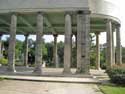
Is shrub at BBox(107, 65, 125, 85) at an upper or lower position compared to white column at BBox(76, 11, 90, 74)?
lower

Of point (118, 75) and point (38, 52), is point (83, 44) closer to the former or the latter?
point (38, 52)

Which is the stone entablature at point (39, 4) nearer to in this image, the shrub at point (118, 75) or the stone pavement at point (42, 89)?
the shrub at point (118, 75)

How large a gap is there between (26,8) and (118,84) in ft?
53.1

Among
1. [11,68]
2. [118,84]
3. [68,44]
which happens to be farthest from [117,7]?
[118,84]

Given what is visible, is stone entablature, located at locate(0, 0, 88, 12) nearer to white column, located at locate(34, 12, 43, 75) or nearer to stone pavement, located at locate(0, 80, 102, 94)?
white column, located at locate(34, 12, 43, 75)

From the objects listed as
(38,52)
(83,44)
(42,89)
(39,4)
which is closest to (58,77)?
(38,52)

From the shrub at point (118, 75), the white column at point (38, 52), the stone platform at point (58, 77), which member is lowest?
the stone platform at point (58, 77)

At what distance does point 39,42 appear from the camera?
30906 millimetres

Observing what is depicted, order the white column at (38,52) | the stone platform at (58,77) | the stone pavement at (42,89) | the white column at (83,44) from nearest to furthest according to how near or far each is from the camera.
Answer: the stone pavement at (42,89) < the stone platform at (58,77) < the white column at (83,44) < the white column at (38,52)

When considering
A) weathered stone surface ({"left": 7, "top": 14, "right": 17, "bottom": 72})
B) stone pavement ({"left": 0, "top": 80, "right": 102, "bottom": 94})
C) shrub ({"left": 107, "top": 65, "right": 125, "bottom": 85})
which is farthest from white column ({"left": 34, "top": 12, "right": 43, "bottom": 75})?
stone pavement ({"left": 0, "top": 80, "right": 102, "bottom": 94})

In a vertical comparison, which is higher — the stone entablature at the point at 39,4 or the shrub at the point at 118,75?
the stone entablature at the point at 39,4

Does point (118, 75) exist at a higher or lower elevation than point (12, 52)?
lower

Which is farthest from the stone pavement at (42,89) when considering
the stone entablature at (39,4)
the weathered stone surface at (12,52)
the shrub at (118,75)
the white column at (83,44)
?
the stone entablature at (39,4)

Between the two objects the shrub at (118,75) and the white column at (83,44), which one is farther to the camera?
the white column at (83,44)
